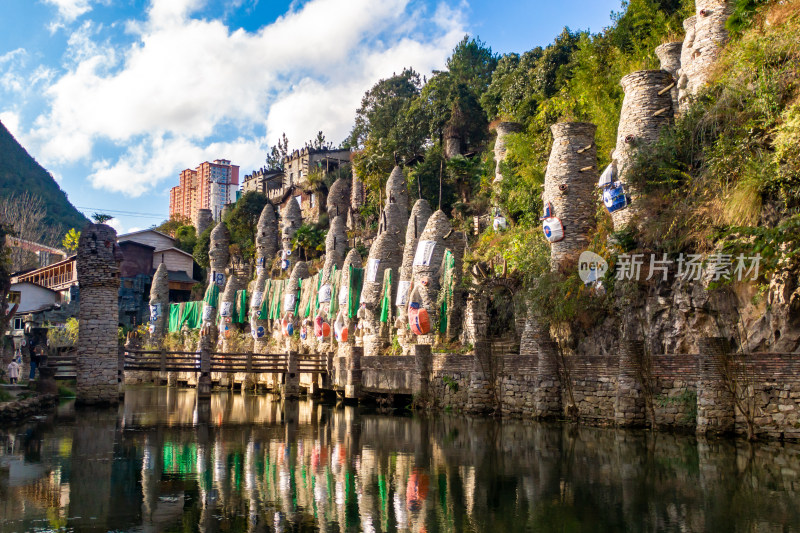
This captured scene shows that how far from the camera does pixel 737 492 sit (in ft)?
33.2

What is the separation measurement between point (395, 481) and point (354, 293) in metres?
21.5

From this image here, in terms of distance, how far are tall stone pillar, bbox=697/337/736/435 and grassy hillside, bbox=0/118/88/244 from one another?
230 feet

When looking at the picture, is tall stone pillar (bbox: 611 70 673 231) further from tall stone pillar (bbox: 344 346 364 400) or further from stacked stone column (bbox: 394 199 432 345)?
tall stone pillar (bbox: 344 346 364 400)

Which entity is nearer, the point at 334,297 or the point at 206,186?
the point at 334,297

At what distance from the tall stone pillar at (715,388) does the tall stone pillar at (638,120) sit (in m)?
6.05

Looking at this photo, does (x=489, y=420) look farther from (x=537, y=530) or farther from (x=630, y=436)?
(x=537, y=530)

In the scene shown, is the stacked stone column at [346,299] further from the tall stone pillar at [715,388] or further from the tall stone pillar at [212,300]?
the tall stone pillar at [715,388]

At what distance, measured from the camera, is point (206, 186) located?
129 m

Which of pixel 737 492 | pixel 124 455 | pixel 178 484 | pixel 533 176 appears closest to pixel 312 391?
pixel 533 176

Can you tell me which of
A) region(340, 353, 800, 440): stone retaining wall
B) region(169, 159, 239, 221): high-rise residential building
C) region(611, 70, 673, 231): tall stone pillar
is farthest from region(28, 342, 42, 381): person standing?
region(169, 159, 239, 221): high-rise residential building

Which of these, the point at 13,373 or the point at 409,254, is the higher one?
the point at 409,254

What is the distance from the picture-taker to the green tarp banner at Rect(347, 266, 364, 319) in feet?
108

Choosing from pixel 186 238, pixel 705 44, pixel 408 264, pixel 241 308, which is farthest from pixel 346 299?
pixel 186 238

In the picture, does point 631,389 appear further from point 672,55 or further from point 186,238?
point 186,238
